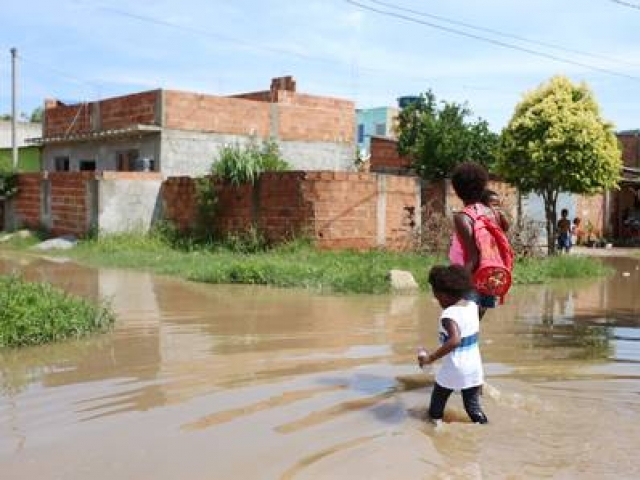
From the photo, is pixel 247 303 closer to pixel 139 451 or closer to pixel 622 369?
pixel 622 369

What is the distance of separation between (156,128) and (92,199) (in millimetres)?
2580

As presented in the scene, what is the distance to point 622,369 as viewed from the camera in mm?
6875

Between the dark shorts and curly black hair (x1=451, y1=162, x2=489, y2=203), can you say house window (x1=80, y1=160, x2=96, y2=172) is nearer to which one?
the dark shorts

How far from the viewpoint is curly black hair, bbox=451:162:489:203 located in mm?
5414

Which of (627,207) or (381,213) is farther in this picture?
(627,207)

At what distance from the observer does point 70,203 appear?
20891 mm

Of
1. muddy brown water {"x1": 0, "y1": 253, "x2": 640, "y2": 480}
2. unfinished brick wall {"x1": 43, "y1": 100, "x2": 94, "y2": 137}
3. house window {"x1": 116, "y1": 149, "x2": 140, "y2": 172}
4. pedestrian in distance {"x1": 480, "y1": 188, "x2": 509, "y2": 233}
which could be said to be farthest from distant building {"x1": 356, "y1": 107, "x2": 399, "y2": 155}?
pedestrian in distance {"x1": 480, "y1": 188, "x2": 509, "y2": 233}

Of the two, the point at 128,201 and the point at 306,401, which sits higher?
the point at 128,201

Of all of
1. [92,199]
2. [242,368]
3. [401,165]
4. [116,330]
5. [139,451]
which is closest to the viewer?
[139,451]

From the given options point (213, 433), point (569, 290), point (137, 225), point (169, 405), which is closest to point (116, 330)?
point (169, 405)

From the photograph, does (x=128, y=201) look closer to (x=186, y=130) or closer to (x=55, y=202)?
(x=186, y=130)

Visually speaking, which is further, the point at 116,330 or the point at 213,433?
the point at 116,330

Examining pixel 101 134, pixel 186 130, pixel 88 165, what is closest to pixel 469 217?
pixel 186 130

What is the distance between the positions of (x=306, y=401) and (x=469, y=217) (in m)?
1.68
